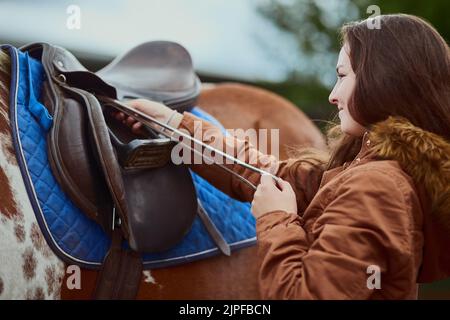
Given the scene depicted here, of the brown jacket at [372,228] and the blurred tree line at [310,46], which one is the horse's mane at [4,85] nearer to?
the brown jacket at [372,228]

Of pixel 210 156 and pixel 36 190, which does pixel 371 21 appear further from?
pixel 36 190

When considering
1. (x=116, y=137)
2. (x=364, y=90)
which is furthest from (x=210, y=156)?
(x=364, y=90)

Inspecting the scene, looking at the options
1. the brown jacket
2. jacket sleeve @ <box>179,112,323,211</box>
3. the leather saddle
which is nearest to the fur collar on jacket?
the brown jacket

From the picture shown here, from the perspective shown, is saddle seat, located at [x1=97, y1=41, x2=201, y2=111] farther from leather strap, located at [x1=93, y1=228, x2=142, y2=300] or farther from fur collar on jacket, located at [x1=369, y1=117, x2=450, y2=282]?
fur collar on jacket, located at [x1=369, y1=117, x2=450, y2=282]

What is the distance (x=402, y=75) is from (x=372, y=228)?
0.32 metres

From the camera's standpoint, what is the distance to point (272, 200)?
4.02ft

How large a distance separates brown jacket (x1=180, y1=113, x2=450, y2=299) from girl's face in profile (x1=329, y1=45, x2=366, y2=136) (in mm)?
47

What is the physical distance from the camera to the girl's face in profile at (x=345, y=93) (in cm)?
123

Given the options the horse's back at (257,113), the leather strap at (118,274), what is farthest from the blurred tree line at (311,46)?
the leather strap at (118,274)

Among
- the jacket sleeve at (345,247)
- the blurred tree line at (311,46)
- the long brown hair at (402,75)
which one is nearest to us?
the jacket sleeve at (345,247)

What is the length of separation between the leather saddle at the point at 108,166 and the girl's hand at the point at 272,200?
0.32 meters

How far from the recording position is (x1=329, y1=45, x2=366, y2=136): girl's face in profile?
123 cm

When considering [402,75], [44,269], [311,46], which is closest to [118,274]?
[44,269]

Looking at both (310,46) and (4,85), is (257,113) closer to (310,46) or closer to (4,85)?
(4,85)
